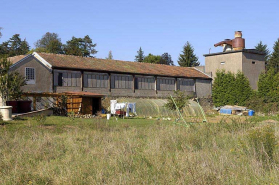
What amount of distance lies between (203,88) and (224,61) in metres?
5.56

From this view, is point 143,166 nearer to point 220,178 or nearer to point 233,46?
point 220,178

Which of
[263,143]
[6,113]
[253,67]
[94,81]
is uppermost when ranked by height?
[253,67]

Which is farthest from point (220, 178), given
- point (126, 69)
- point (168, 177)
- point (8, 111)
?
point (126, 69)

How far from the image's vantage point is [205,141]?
13047 mm

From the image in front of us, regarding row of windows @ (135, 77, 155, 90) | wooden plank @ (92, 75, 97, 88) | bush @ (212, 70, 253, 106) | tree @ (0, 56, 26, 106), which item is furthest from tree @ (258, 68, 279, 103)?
tree @ (0, 56, 26, 106)

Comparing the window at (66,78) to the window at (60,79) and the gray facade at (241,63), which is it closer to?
the window at (60,79)

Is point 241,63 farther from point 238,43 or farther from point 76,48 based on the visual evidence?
point 76,48

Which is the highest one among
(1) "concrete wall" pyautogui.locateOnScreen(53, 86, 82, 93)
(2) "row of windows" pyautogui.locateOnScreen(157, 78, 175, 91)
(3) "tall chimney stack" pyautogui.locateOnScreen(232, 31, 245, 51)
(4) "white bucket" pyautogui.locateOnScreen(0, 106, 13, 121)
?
(3) "tall chimney stack" pyautogui.locateOnScreen(232, 31, 245, 51)

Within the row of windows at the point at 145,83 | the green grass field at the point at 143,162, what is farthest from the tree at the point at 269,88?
the green grass field at the point at 143,162

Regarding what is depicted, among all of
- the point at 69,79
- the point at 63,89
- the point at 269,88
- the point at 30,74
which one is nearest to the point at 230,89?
the point at 269,88

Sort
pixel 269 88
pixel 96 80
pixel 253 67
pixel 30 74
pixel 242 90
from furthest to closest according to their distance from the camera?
pixel 253 67, pixel 242 90, pixel 269 88, pixel 96 80, pixel 30 74

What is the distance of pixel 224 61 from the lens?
5603 cm

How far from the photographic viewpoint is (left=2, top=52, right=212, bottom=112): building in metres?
38.5

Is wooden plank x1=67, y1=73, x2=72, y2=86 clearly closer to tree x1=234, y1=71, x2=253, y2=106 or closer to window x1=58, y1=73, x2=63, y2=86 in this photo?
window x1=58, y1=73, x2=63, y2=86
